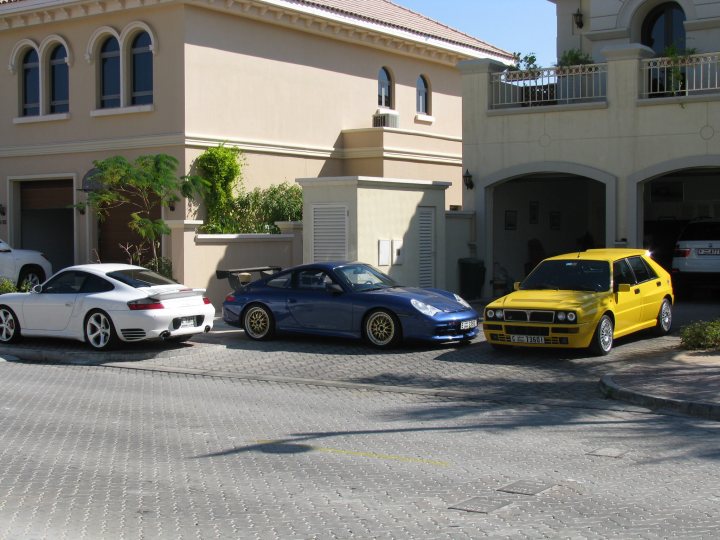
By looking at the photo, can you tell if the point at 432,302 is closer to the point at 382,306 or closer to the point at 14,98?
the point at 382,306

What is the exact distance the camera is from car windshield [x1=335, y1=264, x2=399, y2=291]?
1658 cm

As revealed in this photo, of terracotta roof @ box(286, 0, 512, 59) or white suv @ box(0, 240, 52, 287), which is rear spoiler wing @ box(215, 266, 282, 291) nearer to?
white suv @ box(0, 240, 52, 287)

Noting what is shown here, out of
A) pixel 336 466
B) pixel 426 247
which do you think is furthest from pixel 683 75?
pixel 336 466

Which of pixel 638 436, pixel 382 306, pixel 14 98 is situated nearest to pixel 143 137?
→ pixel 14 98

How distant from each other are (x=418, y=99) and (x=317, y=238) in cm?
1175

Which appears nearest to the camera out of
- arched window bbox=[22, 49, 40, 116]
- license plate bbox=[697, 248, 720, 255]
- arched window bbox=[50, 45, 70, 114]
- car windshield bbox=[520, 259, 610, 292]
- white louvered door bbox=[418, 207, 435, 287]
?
car windshield bbox=[520, 259, 610, 292]

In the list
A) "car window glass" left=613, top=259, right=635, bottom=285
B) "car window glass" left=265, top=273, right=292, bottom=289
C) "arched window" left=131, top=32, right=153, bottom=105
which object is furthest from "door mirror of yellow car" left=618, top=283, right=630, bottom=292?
"arched window" left=131, top=32, right=153, bottom=105

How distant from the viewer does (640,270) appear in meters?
16.5

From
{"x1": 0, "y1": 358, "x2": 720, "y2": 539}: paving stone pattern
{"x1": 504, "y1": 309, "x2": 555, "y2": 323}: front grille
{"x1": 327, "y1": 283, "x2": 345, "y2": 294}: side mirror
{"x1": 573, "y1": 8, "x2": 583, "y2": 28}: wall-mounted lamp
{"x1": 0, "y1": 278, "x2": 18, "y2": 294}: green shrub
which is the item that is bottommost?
{"x1": 0, "y1": 358, "x2": 720, "y2": 539}: paving stone pattern

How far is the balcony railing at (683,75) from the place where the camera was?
21.0 meters

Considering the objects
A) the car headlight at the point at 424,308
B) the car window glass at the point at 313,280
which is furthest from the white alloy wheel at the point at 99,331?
the car headlight at the point at 424,308

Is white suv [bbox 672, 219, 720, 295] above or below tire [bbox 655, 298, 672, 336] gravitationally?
above

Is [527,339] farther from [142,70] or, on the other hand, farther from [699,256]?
[142,70]

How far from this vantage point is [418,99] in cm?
3120
